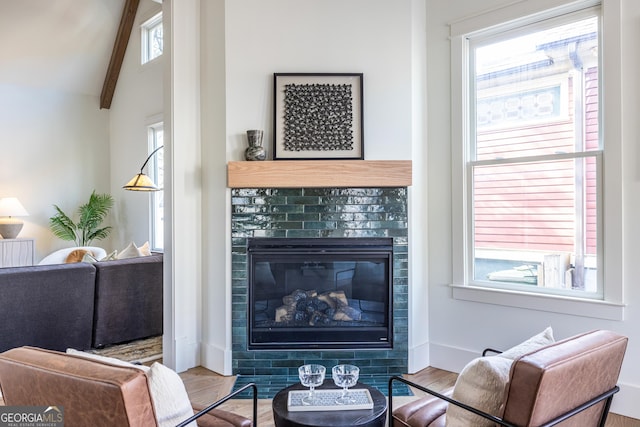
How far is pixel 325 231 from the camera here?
323 centimetres

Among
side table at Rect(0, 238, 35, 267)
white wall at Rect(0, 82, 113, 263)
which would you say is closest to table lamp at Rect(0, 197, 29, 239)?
side table at Rect(0, 238, 35, 267)

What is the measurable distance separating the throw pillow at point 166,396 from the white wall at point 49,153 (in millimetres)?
6569

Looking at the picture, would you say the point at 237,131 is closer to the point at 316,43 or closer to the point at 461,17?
the point at 316,43

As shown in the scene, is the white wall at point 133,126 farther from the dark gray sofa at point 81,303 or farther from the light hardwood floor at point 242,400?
the light hardwood floor at point 242,400

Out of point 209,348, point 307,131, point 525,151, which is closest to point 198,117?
point 307,131

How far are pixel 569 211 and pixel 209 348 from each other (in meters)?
2.79

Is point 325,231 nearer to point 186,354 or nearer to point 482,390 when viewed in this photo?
point 186,354

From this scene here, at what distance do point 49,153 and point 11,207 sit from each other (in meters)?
1.16

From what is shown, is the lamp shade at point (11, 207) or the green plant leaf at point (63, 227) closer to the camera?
the lamp shade at point (11, 207)

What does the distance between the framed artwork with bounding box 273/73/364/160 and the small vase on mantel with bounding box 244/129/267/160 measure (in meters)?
0.12

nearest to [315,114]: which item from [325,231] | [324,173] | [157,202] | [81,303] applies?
[324,173]

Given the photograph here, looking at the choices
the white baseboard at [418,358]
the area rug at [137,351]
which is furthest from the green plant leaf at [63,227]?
the white baseboard at [418,358]

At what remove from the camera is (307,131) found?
3.26 m

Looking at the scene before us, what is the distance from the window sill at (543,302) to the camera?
104 inches
